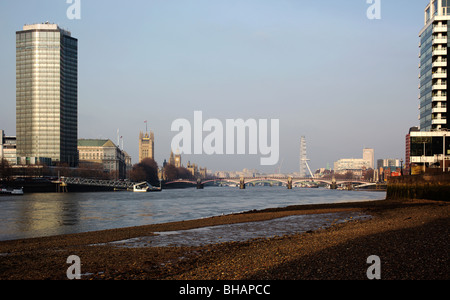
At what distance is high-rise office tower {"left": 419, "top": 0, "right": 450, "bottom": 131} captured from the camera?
85062 millimetres

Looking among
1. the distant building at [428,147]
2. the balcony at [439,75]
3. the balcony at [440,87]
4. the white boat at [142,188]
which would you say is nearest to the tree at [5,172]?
the white boat at [142,188]

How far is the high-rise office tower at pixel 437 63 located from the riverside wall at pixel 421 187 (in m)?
16.3

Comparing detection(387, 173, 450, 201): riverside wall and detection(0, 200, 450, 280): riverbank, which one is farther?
detection(387, 173, 450, 201): riverside wall

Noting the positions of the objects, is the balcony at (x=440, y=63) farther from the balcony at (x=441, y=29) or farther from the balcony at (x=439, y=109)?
the balcony at (x=439, y=109)

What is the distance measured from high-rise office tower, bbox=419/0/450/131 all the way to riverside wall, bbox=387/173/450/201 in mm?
16263

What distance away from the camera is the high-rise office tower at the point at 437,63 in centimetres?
8506

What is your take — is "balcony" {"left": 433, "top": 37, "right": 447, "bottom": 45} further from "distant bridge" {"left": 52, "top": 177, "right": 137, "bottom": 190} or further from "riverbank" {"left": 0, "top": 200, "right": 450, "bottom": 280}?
"distant bridge" {"left": 52, "top": 177, "right": 137, "bottom": 190}

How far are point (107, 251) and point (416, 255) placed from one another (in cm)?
1421

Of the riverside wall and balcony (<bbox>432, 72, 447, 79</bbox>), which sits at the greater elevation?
balcony (<bbox>432, 72, 447, 79</bbox>)

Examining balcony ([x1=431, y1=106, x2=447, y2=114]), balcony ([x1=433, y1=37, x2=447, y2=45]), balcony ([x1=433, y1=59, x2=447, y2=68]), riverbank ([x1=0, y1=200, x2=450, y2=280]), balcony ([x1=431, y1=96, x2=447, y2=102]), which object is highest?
balcony ([x1=433, y1=37, x2=447, y2=45])

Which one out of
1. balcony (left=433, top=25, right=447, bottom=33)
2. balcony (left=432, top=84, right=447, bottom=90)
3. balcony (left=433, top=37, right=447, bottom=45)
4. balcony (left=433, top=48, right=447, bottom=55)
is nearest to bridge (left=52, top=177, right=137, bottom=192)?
balcony (left=432, top=84, right=447, bottom=90)

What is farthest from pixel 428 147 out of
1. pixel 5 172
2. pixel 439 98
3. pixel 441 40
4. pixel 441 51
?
pixel 5 172

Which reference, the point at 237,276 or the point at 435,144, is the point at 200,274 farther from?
the point at 435,144
